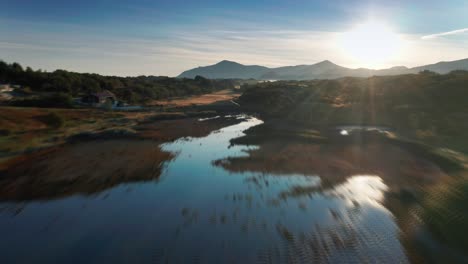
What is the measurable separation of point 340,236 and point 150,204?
569 inches

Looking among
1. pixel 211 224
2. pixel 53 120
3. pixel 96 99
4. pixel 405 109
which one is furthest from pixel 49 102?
pixel 405 109

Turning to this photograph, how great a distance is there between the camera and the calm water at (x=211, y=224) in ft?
51.8

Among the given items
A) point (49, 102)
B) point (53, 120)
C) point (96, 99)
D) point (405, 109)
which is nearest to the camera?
point (53, 120)

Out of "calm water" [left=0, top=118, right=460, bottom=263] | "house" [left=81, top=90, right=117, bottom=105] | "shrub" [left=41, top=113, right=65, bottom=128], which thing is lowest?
"calm water" [left=0, top=118, right=460, bottom=263]

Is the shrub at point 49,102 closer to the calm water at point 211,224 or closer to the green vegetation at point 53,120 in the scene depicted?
the green vegetation at point 53,120

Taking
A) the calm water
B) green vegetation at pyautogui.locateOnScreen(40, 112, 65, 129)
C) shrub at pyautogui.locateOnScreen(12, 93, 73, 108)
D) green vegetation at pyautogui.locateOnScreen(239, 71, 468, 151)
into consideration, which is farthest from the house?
the calm water

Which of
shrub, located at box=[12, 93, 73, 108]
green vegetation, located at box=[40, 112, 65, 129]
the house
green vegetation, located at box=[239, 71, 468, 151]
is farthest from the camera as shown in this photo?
the house

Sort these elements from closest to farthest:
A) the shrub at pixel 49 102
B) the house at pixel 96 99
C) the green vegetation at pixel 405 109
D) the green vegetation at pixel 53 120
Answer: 1. the green vegetation at pixel 405 109
2. the green vegetation at pixel 53 120
3. the shrub at pixel 49 102
4. the house at pixel 96 99

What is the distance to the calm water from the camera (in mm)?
15781

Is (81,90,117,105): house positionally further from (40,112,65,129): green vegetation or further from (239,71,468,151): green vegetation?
(239,71,468,151): green vegetation

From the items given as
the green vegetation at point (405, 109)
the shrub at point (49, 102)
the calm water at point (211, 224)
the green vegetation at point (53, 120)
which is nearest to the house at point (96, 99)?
the shrub at point (49, 102)

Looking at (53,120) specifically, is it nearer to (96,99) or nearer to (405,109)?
(96,99)

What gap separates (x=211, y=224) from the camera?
1909 centimetres

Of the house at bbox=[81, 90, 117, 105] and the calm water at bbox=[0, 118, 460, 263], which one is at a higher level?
the house at bbox=[81, 90, 117, 105]
